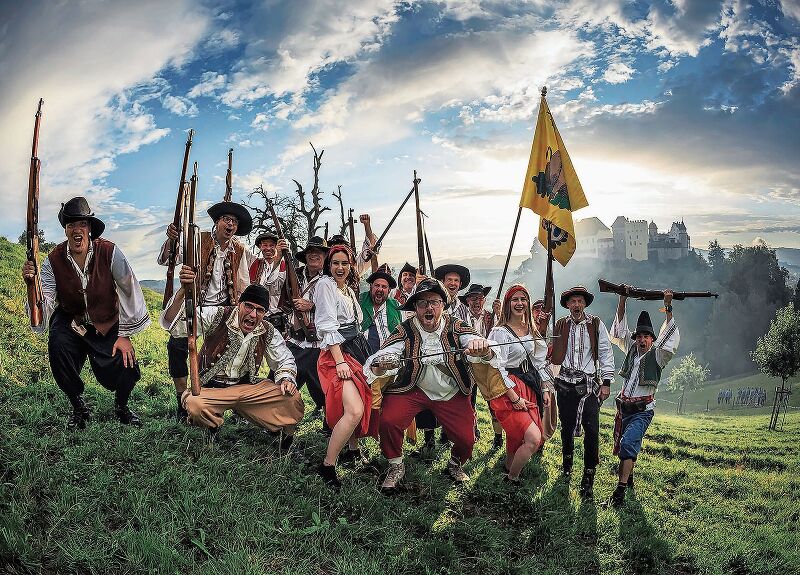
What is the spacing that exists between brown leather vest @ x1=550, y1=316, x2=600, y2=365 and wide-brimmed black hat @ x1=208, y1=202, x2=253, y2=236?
4466mm

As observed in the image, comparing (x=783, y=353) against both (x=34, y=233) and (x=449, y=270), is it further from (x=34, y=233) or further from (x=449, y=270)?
(x=34, y=233)

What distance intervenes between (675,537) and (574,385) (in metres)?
2.12

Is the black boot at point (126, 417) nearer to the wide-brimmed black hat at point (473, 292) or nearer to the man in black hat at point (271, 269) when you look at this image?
the man in black hat at point (271, 269)

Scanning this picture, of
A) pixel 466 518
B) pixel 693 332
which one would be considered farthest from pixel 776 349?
pixel 693 332

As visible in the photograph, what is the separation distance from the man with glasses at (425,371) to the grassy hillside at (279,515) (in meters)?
0.69

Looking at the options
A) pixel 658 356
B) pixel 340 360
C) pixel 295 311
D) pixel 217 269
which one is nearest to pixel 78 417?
pixel 217 269

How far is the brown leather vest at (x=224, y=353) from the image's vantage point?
6.30 metres

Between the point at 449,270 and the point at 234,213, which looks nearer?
the point at 234,213

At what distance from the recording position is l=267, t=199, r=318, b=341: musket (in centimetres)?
729

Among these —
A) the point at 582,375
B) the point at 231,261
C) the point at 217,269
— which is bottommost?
the point at 582,375

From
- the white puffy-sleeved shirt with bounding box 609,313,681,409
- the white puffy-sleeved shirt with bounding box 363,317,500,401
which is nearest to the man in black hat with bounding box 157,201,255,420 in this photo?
the white puffy-sleeved shirt with bounding box 363,317,500,401

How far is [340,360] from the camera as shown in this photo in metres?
6.17

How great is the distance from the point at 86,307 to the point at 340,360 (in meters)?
2.88

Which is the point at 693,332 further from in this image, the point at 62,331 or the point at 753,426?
the point at 62,331
